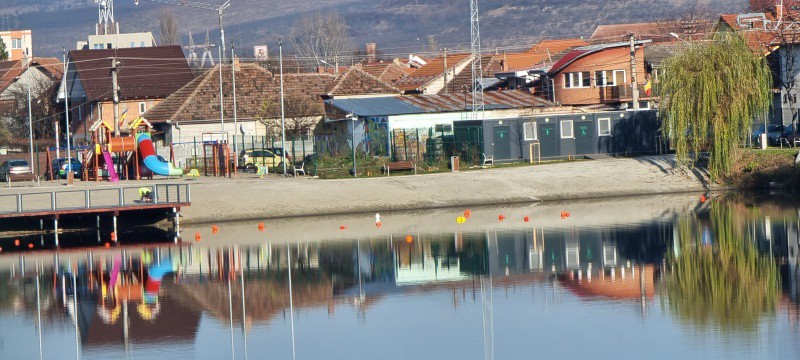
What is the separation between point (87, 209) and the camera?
47.1 meters

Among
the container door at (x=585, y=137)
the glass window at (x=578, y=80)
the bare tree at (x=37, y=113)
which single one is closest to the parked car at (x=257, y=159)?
the container door at (x=585, y=137)

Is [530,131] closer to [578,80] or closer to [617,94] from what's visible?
[617,94]

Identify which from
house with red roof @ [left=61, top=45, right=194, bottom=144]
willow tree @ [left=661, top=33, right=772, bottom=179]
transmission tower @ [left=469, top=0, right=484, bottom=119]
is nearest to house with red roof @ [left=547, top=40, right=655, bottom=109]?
transmission tower @ [left=469, top=0, right=484, bottom=119]

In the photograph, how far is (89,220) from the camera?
1984 inches

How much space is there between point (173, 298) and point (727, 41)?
34.0 meters

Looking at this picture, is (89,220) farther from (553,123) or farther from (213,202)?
(553,123)

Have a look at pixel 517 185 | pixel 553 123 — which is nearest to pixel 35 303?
pixel 517 185

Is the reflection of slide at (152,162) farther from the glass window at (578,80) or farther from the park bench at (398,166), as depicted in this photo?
the glass window at (578,80)

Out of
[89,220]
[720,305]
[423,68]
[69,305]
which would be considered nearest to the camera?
[720,305]

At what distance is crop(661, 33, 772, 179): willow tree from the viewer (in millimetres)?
56250

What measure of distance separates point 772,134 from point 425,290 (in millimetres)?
40996

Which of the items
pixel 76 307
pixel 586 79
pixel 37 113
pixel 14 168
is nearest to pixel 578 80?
pixel 586 79

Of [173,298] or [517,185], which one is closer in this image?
[173,298]

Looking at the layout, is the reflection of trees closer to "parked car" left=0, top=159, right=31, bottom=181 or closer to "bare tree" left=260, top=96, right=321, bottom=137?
"bare tree" left=260, top=96, right=321, bottom=137
